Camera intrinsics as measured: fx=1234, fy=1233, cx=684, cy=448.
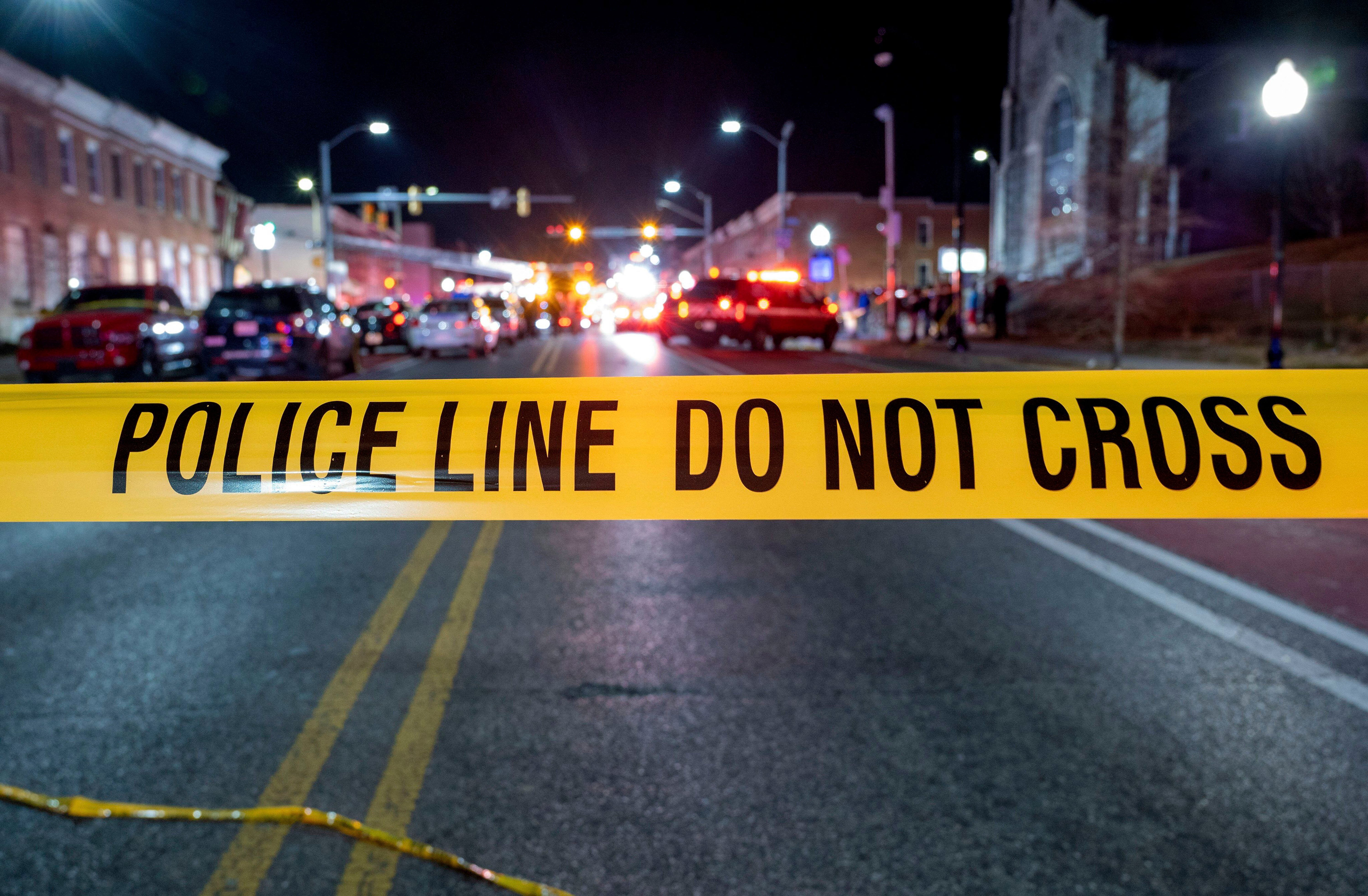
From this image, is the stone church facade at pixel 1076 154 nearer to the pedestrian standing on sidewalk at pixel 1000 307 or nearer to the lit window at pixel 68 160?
the pedestrian standing on sidewalk at pixel 1000 307

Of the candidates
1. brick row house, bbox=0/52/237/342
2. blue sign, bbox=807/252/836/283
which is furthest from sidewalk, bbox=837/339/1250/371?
brick row house, bbox=0/52/237/342

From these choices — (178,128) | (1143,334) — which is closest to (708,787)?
(1143,334)

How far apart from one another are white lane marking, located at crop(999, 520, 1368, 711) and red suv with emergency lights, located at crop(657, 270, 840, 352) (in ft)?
13.4

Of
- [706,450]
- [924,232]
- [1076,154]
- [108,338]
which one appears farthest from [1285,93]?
[924,232]

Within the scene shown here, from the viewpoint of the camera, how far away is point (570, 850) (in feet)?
29.2

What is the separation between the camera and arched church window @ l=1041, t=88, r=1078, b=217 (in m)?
50.6

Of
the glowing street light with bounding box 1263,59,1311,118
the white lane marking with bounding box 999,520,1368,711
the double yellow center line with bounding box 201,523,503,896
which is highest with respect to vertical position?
the glowing street light with bounding box 1263,59,1311,118

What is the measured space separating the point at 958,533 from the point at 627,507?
14.5 metres

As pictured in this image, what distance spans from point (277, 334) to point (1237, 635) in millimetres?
12430

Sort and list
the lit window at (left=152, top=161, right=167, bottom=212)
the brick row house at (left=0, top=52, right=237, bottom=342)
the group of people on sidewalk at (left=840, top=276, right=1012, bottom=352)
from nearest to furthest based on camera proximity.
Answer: the group of people on sidewalk at (left=840, top=276, right=1012, bottom=352)
the brick row house at (left=0, top=52, right=237, bottom=342)
the lit window at (left=152, top=161, right=167, bottom=212)

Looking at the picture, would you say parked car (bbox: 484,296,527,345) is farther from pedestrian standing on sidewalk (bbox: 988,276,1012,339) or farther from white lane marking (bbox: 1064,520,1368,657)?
white lane marking (bbox: 1064,520,1368,657)

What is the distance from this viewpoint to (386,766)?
425 inches

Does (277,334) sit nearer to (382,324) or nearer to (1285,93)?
(1285,93)

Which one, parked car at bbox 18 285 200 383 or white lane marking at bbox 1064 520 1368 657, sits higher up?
parked car at bbox 18 285 200 383
